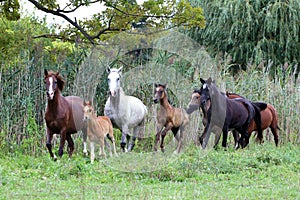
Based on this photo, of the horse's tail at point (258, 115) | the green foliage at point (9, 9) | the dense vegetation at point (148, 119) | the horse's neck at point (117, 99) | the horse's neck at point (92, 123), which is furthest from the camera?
the green foliage at point (9, 9)

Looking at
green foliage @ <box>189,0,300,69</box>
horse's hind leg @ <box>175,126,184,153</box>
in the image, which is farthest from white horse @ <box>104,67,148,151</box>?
green foliage @ <box>189,0,300,69</box>

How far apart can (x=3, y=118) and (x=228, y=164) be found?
5.12m

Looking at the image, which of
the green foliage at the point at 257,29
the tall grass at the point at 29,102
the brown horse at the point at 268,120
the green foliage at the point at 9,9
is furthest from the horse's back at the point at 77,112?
the green foliage at the point at 257,29

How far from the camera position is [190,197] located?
6379mm

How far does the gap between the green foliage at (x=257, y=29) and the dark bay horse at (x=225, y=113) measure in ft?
33.5

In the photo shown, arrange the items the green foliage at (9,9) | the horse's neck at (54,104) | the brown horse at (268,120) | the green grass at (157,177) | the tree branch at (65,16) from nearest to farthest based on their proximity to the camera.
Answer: the green grass at (157,177), the horse's neck at (54,104), the brown horse at (268,120), the green foliage at (9,9), the tree branch at (65,16)

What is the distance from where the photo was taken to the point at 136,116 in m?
11.4

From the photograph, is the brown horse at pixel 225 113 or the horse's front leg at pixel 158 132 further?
the brown horse at pixel 225 113

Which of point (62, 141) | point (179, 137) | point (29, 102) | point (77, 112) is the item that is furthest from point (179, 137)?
point (29, 102)

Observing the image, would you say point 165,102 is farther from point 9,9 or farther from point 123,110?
point 9,9

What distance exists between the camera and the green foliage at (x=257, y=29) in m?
22.7

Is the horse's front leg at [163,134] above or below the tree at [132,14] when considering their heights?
below

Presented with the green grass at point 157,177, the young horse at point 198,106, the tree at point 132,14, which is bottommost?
the green grass at point 157,177

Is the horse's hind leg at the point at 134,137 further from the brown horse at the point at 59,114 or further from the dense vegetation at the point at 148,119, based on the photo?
the brown horse at the point at 59,114
